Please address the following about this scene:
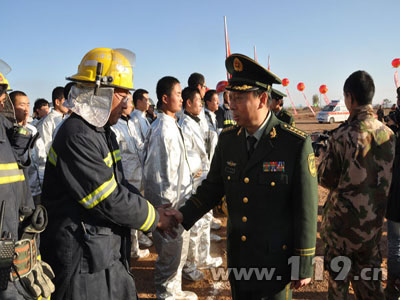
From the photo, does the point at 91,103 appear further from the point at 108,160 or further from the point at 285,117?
the point at 285,117

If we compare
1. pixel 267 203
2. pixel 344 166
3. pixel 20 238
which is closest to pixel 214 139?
pixel 344 166

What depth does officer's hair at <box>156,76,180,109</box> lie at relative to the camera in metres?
3.88

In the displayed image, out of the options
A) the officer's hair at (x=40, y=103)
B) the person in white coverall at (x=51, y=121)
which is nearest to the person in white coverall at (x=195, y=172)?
the person in white coverall at (x=51, y=121)

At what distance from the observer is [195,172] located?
4.37 metres

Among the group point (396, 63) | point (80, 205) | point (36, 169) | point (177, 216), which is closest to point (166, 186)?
point (177, 216)

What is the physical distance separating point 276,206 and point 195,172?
2.23m

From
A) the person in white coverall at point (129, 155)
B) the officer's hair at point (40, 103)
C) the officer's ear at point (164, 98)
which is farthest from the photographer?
the officer's hair at point (40, 103)

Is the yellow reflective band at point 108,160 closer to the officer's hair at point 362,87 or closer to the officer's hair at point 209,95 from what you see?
the officer's hair at point 362,87

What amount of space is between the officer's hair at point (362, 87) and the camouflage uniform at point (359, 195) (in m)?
0.09

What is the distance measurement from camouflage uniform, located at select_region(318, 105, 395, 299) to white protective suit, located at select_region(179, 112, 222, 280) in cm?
197

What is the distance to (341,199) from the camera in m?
2.86

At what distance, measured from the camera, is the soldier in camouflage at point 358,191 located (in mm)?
2762

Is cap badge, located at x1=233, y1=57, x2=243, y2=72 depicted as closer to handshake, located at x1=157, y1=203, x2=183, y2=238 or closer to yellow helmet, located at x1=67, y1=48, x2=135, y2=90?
yellow helmet, located at x1=67, y1=48, x2=135, y2=90

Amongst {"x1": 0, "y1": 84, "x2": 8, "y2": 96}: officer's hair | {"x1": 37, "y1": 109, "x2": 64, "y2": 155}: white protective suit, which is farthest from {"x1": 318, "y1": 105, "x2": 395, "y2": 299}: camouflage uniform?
{"x1": 37, "y1": 109, "x2": 64, "y2": 155}: white protective suit
